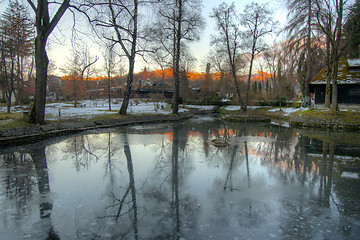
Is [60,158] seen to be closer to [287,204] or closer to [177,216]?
[177,216]

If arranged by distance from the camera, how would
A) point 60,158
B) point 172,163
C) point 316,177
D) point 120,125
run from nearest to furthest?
point 316,177, point 172,163, point 60,158, point 120,125

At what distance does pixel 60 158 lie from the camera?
8609 mm

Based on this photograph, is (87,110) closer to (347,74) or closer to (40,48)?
(40,48)

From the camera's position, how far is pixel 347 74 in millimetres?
26422

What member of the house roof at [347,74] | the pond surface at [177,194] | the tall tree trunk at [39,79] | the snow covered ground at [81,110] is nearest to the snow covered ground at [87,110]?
the snow covered ground at [81,110]

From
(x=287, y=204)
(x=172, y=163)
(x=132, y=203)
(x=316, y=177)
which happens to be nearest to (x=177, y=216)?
(x=132, y=203)

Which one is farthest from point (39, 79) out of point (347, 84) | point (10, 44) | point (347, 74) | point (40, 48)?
point (347, 74)

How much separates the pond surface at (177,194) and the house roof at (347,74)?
19.3 meters

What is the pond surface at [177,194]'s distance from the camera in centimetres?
392

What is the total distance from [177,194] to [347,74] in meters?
29.1

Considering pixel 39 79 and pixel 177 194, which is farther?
pixel 39 79

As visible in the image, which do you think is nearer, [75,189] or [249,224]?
[249,224]

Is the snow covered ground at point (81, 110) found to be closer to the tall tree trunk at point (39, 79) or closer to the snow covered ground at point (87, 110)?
the snow covered ground at point (87, 110)

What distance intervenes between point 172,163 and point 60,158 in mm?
4153
